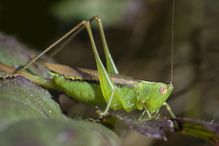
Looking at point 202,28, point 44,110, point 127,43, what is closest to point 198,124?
point 44,110

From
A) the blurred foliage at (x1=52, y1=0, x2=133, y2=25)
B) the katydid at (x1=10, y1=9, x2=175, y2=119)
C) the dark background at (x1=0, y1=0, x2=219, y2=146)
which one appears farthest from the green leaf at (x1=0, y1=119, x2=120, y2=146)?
the blurred foliage at (x1=52, y1=0, x2=133, y2=25)

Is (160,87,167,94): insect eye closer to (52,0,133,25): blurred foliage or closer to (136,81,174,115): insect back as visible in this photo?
(136,81,174,115): insect back

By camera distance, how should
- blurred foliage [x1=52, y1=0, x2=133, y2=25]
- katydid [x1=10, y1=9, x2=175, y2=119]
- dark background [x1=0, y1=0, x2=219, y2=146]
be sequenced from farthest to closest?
blurred foliage [x1=52, y1=0, x2=133, y2=25] → dark background [x1=0, y1=0, x2=219, y2=146] → katydid [x1=10, y1=9, x2=175, y2=119]

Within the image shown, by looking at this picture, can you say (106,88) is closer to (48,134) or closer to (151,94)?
(151,94)

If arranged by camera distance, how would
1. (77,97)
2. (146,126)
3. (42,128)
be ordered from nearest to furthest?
1. (42,128)
2. (146,126)
3. (77,97)

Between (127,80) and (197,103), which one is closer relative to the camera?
(127,80)

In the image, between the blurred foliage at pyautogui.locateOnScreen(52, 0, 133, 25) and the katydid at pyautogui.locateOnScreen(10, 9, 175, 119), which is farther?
the blurred foliage at pyautogui.locateOnScreen(52, 0, 133, 25)

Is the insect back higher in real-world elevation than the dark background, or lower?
lower

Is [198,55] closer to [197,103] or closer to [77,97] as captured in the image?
[197,103]

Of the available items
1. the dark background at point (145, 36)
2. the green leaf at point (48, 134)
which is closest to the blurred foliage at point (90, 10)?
the dark background at point (145, 36)
